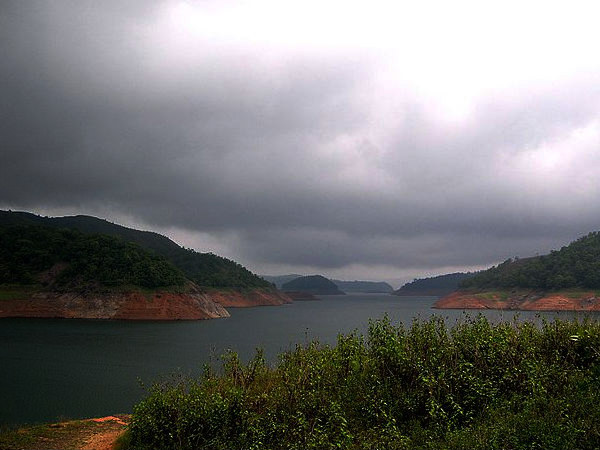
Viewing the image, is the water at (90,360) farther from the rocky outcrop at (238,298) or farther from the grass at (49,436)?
the rocky outcrop at (238,298)

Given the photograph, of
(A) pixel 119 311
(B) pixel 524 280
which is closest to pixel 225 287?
(A) pixel 119 311

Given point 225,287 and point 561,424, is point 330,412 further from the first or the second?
point 225,287

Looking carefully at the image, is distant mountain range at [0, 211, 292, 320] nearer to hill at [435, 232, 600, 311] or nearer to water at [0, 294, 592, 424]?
water at [0, 294, 592, 424]

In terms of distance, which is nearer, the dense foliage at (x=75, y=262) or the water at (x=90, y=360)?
the water at (x=90, y=360)

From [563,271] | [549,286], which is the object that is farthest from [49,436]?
[563,271]

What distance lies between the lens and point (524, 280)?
148500 millimetres

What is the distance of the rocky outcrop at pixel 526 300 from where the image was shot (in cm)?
12025

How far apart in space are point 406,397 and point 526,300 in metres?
148

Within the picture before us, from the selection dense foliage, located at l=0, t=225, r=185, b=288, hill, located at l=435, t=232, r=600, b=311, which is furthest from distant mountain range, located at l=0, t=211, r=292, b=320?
hill, located at l=435, t=232, r=600, b=311

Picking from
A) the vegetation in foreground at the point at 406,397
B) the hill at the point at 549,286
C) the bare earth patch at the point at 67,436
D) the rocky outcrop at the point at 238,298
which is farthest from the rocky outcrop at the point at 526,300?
the bare earth patch at the point at 67,436

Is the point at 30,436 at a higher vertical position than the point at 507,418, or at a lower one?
lower

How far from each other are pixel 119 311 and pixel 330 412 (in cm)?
9909

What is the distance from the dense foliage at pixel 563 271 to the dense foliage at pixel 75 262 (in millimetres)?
120822

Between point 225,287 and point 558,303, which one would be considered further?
point 225,287
